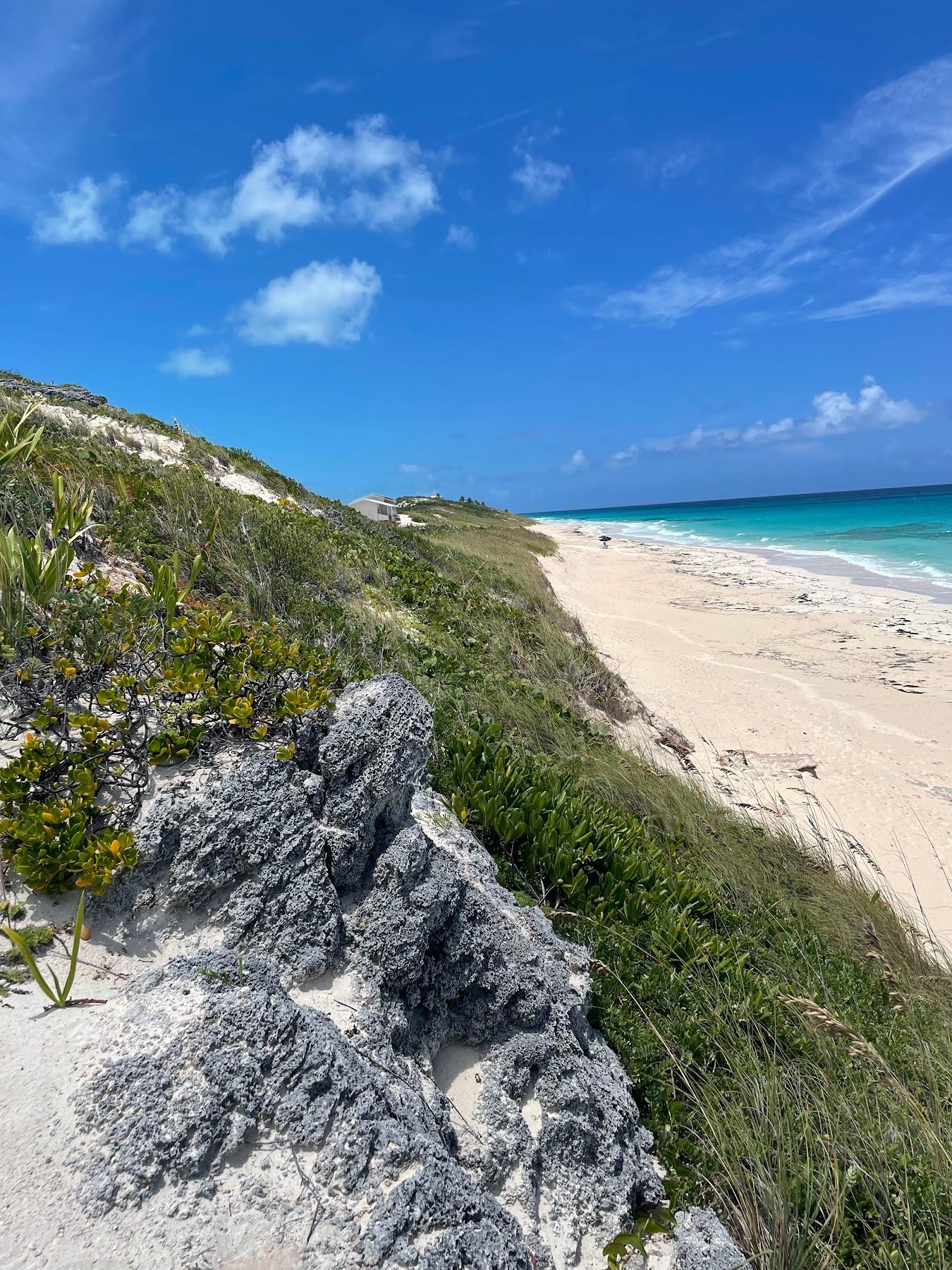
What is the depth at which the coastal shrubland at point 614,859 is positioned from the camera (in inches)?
90.6

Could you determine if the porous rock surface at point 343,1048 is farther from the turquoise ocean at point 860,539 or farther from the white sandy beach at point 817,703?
the turquoise ocean at point 860,539

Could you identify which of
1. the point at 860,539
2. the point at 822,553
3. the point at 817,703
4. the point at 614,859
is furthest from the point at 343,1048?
the point at 860,539

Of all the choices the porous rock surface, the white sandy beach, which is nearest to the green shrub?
the porous rock surface

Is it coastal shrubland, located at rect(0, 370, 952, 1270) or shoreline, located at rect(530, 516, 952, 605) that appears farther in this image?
shoreline, located at rect(530, 516, 952, 605)

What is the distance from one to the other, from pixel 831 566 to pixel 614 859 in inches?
1158

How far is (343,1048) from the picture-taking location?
2027mm

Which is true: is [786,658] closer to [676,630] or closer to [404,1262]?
[676,630]

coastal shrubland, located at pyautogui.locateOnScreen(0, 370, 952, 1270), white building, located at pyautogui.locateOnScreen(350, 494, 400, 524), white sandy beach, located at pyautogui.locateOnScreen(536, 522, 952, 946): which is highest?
white building, located at pyautogui.locateOnScreen(350, 494, 400, 524)

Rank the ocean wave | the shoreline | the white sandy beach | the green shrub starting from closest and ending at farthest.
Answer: the green shrub → the white sandy beach → the shoreline → the ocean wave

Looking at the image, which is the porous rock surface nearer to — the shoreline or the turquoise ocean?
the shoreline

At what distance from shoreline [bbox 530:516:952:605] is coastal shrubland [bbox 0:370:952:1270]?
18582 mm

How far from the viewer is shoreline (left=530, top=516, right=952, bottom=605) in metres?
21.1

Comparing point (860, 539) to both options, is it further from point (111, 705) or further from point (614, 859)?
point (111, 705)

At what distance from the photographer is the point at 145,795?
262 centimetres
